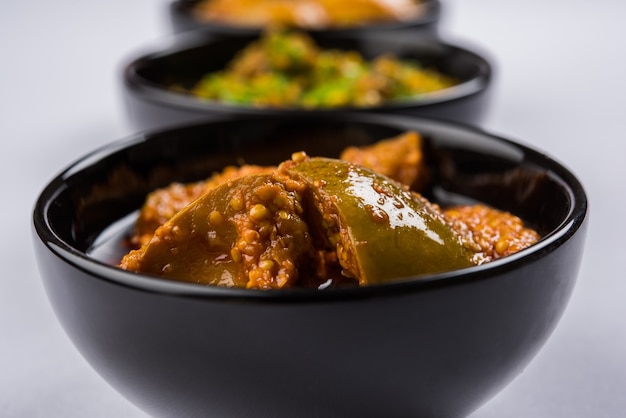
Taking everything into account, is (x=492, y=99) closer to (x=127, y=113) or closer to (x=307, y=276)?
(x=127, y=113)

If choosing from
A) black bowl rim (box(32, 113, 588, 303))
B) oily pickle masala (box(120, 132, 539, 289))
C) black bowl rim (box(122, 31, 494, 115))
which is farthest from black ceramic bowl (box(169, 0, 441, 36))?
oily pickle masala (box(120, 132, 539, 289))

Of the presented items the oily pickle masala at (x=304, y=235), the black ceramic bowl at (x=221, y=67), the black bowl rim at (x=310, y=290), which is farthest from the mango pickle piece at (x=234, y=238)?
the black ceramic bowl at (x=221, y=67)

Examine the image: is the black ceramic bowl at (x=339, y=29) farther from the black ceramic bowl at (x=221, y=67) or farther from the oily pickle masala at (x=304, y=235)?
the oily pickle masala at (x=304, y=235)

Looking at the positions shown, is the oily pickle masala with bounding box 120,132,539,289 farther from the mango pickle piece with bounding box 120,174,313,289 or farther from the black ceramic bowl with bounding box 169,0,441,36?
the black ceramic bowl with bounding box 169,0,441,36

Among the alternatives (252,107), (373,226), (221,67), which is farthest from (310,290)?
(221,67)
